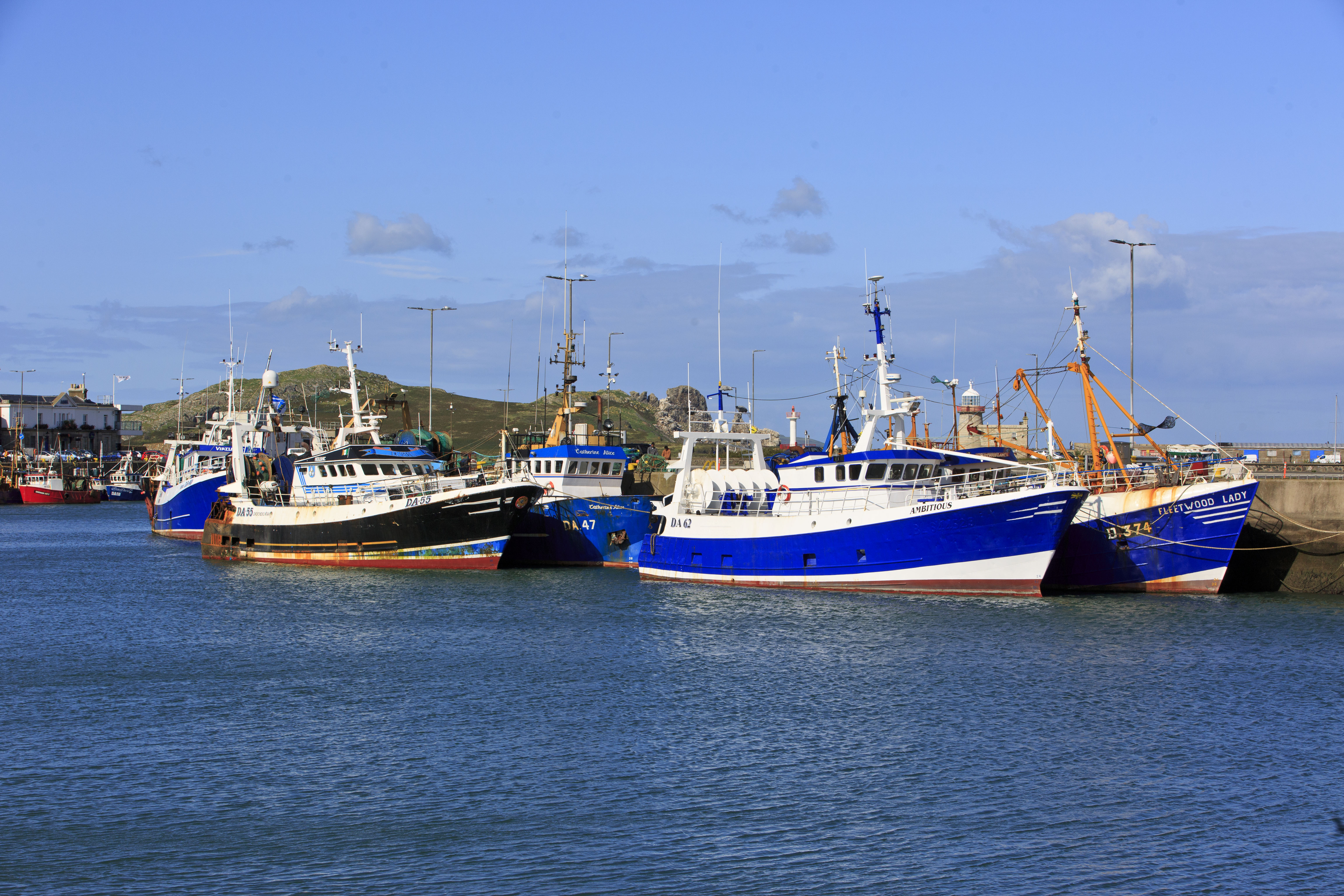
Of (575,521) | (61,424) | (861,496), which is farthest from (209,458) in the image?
(61,424)

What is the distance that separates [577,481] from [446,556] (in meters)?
6.46

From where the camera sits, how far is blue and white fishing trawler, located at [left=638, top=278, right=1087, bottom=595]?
3428 centimetres

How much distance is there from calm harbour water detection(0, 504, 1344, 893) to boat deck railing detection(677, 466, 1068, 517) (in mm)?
3618

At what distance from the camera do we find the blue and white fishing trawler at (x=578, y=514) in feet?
154

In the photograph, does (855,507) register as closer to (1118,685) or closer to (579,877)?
(1118,685)

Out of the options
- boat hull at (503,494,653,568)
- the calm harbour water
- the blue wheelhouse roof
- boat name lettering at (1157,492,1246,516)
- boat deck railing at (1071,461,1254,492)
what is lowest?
the calm harbour water

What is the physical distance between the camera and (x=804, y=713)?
870 inches

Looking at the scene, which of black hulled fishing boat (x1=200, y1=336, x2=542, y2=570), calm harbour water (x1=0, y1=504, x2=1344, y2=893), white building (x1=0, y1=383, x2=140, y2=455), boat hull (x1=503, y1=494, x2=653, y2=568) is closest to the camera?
calm harbour water (x1=0, y1=504, x2=1344, y2=893)

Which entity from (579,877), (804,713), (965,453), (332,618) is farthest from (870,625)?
(579,877)

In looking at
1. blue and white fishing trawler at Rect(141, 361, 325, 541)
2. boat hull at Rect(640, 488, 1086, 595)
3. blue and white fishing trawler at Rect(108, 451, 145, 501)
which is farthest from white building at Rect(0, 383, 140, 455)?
boat hull at Rect(640, 488, 1086, 595)

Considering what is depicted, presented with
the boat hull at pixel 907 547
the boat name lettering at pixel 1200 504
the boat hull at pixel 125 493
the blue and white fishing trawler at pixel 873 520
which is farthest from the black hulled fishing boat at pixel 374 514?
the boat hull at pixel 125 493

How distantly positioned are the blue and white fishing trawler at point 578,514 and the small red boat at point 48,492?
95.8 m

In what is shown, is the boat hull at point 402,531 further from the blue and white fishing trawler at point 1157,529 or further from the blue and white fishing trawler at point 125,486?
the blue and white fishing trawler at point 125,486

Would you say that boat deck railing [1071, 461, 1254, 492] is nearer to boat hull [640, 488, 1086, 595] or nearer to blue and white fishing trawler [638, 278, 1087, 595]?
blue and white fishing trawler [638, 278, 1087, 595]
